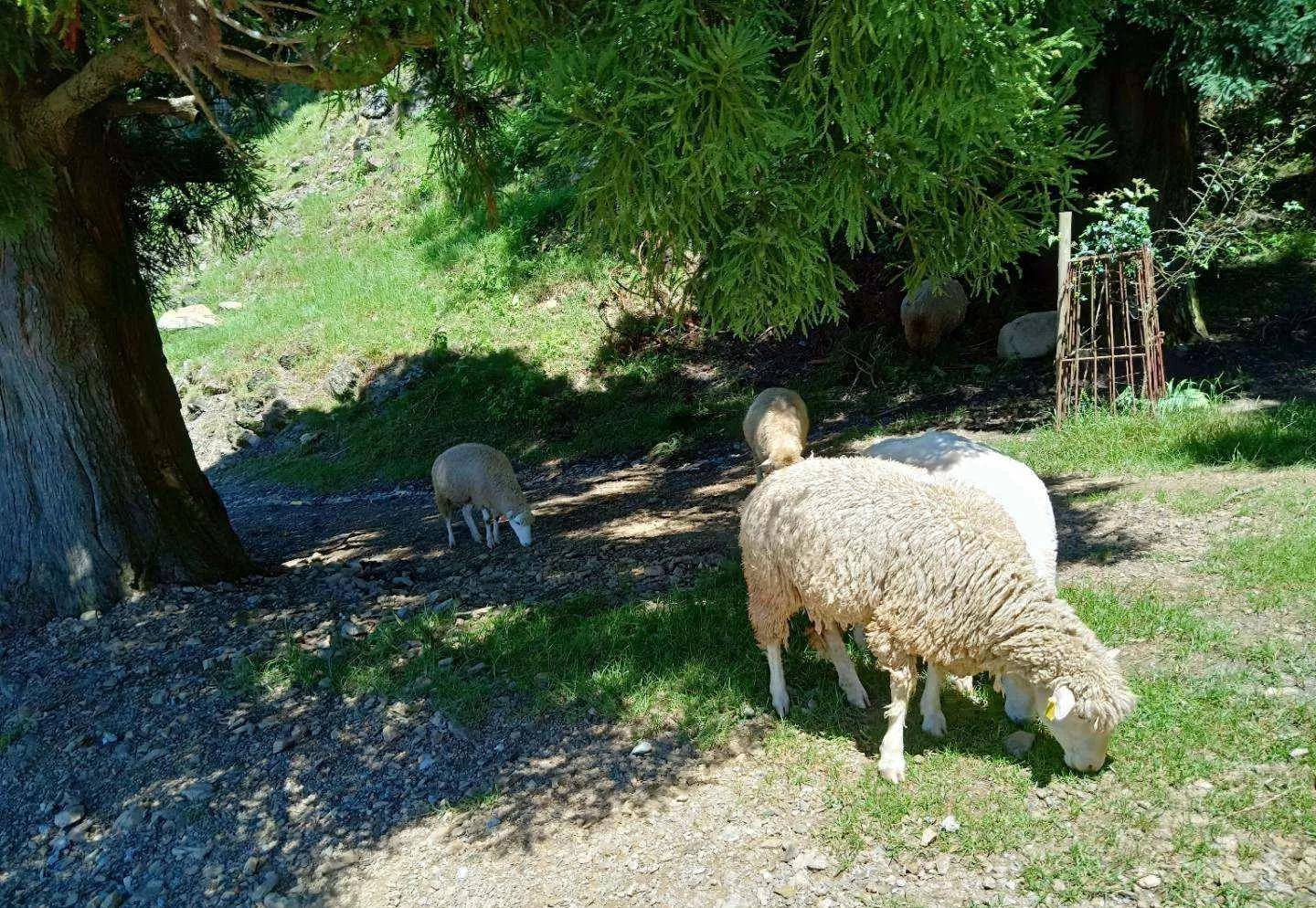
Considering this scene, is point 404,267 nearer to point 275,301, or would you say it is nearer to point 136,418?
point 275,301

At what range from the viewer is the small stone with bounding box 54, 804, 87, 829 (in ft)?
17.0

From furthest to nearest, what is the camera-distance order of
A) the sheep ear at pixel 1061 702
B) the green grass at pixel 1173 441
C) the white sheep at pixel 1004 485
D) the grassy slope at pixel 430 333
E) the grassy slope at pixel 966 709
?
1. the grassy slope at pixel 430 333
2. the green grass at pixel 1173 441
3. the white sheep at pixel 1004 485
4. the sheep ear at pixel 1061 702
5. the grassy slope at pixel 966 709

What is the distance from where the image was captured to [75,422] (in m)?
7.00

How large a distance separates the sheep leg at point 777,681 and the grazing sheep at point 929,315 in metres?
9.40

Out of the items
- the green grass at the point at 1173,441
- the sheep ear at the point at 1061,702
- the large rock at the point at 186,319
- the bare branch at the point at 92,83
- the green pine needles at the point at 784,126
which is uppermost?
the bare branch at the point at 92,83

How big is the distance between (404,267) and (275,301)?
314cm

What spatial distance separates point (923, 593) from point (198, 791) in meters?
4.08

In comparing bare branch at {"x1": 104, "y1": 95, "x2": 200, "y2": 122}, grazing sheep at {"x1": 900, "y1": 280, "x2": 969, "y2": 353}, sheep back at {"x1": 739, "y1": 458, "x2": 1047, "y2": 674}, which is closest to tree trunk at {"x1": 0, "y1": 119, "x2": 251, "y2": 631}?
bare branch at {"x1": 104, "y1": 95, "x2": 200, "y2": 122}

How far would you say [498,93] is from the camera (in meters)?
7.59

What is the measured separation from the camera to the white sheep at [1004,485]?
4729 millimetres

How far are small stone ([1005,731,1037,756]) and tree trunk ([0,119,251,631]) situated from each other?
19.9 ft

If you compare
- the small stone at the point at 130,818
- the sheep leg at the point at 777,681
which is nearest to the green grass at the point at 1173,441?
the sheep leg at the point at 777,681

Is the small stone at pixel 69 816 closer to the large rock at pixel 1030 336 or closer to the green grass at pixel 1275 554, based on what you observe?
the green grass at pixel 1275 554

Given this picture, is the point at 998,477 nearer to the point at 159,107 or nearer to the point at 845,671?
the point at 845,671
